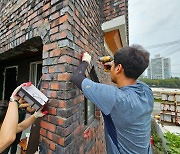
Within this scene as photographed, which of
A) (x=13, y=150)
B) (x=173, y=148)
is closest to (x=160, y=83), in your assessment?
(x=173, y=148)

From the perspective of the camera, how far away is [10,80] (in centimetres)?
538

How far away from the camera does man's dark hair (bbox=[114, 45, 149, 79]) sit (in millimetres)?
1266

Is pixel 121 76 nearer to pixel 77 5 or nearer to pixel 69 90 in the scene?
pixel 69 90

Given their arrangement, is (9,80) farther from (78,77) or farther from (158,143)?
(158,143)

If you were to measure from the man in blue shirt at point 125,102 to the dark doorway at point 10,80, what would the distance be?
463cm

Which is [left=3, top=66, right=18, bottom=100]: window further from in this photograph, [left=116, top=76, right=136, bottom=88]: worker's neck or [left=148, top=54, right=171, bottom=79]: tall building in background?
[left=148, top=54, right=171, bottom=79]: tall building in background

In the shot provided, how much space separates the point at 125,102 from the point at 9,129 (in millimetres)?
1072

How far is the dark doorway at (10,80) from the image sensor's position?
5188 millimetres

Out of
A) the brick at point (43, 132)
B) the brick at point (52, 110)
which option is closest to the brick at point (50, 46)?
the brick at point (52, 110)

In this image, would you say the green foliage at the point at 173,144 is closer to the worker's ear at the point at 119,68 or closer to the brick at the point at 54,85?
the worker's ear at the point at 119,68

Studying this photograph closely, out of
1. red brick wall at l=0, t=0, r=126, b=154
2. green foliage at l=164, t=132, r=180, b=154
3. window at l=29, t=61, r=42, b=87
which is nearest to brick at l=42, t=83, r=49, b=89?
red brick wall at l=0, t=0, r=126, b=154

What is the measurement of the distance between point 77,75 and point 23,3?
5.66ft

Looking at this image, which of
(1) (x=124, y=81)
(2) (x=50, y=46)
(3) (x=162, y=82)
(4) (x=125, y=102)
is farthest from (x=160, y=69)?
(4) (x=125, y=102)

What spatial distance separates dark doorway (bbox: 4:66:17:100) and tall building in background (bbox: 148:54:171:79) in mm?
55856
